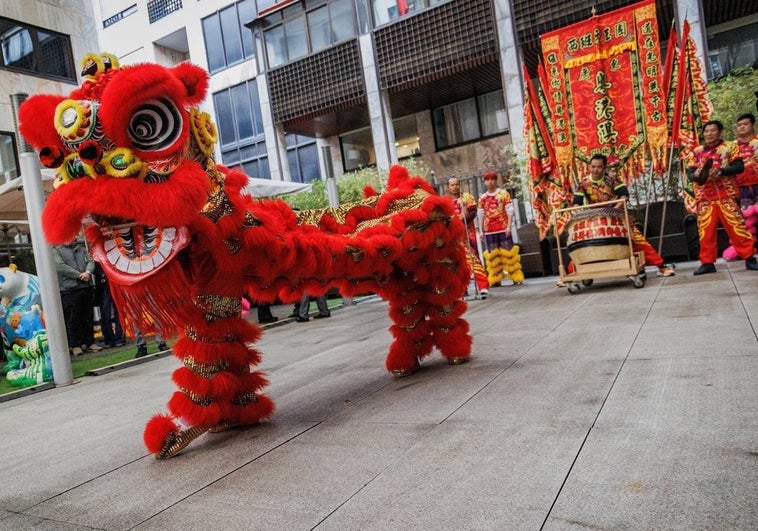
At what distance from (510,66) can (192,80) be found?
1236 centimetres

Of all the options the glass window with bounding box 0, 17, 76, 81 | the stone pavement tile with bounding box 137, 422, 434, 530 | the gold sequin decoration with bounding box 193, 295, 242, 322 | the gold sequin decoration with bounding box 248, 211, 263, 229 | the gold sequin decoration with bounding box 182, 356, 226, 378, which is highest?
the glass window with bounding box 0, 17, 76, 81

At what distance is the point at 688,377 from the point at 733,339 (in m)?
0.87

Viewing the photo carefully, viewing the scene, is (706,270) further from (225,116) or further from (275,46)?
(225,116)

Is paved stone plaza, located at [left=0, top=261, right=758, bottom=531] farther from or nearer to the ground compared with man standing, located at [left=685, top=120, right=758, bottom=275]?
nearer to the ground

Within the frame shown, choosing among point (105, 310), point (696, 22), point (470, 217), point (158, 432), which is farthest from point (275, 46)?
point (158, 432)

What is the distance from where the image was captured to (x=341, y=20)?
16.5 metres

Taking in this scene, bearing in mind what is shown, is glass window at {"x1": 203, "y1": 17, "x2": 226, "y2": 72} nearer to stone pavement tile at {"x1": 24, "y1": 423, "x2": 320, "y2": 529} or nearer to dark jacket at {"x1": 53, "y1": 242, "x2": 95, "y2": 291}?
dark jacket at {"x1": 53, "y1": 242, "x2": 95, "y2": 291}

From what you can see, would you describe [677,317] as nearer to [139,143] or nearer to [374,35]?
[139,143]

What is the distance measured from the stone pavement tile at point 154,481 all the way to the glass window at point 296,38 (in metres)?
16.4

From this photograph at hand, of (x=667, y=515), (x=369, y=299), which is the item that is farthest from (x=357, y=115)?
(x=667, y=515)

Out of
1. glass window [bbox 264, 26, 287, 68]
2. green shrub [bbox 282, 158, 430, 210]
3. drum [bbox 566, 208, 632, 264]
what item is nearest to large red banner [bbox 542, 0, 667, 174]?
drum [bbox 566, 208, 632, 264]

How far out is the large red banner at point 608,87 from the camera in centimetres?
716

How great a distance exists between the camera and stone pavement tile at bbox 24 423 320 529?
1937 mm

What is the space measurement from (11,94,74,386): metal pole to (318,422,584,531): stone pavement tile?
4.42 m
